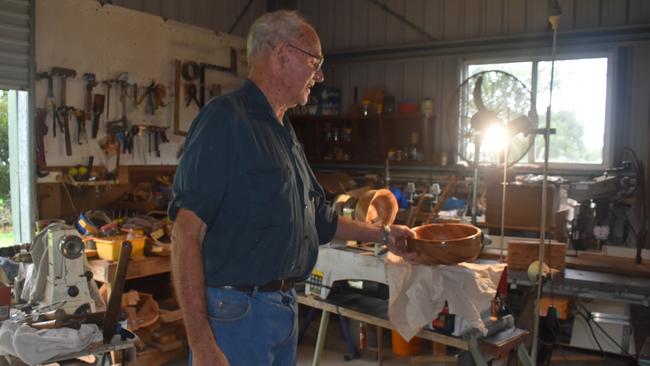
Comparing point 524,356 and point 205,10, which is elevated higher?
point 205,10

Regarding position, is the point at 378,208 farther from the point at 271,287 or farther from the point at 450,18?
the point at 450,18

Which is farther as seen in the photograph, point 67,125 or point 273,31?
point 67,125

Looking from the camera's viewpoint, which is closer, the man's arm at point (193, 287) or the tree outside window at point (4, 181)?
the man's arm at point (193, 287)

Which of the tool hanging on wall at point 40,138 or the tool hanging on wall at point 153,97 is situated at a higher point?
the tool hanging on wall at point 153,97

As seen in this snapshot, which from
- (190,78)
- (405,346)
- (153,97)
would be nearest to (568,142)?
(405,346)

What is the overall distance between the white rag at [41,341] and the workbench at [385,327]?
881 mm

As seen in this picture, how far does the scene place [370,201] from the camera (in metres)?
2.20

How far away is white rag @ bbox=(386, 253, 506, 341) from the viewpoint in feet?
6.02

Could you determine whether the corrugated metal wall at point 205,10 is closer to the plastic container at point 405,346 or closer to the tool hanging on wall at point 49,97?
the tool hanging on wall at point 49,97

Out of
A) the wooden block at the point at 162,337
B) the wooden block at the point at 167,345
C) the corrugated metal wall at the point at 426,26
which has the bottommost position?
the wooden block at the point at 167,345

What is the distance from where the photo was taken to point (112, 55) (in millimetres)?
3473

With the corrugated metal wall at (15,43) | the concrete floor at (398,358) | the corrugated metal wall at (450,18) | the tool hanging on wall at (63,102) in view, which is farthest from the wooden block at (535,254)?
the corrugated metal wall at (15,43)

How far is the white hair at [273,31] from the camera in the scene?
1383mm

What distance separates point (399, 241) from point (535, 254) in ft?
3.33
